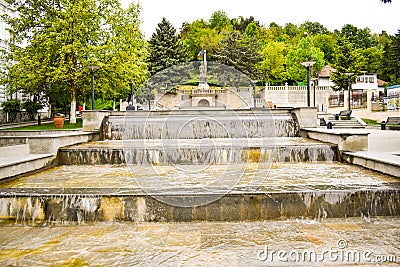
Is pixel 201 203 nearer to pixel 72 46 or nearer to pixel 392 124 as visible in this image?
pixel 72 46

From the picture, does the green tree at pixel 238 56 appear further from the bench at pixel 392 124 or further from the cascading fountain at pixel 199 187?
the cascading fountain at pixel 199 187

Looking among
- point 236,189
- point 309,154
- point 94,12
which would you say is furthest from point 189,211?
point 94,12

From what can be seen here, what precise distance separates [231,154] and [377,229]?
4973 mm

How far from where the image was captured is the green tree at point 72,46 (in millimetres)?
24859

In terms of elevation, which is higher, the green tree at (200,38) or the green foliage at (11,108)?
the green tree at (200,38)

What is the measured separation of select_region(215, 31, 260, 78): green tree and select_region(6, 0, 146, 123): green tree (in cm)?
3024

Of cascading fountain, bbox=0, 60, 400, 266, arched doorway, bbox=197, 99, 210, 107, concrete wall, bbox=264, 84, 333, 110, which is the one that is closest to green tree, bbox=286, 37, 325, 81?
concrete wall, bbox=264, 84, 333, 110

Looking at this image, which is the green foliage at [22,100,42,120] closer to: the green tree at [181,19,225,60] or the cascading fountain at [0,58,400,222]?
the cascading fountain at [0,58,400,222]

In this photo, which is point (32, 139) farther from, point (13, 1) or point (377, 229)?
point (13, 1)

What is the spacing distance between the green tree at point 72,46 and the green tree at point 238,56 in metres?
30.2

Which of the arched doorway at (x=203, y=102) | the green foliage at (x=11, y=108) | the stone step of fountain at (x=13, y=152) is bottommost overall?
the stone step of fountain at (x=13, y=152)

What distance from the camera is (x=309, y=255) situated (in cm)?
413

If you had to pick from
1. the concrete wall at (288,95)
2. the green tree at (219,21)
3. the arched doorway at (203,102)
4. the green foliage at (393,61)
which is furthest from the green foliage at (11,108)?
the green tree at (219,21)

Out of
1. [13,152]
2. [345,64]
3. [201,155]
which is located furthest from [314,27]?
[201,155]
